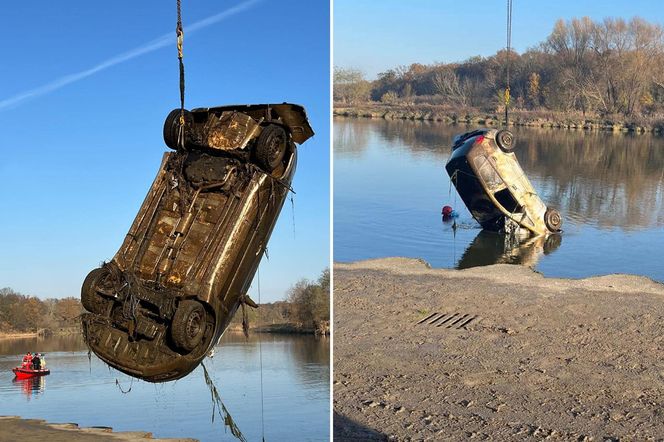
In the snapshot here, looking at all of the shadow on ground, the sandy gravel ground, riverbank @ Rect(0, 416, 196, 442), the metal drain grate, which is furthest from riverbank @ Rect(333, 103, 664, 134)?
the shadow on ground

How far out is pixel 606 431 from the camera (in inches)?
259

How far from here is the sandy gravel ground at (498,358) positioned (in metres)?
6.78

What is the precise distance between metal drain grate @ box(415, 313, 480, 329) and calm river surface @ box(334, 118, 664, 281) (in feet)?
18.5

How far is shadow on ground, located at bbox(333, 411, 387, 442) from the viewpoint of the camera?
648 centimetres

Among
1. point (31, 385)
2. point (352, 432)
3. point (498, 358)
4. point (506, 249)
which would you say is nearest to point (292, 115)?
point (352, 432)

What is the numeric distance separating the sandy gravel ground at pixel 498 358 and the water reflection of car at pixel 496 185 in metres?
6.24

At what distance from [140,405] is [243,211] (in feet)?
66.4

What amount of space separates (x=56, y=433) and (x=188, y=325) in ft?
43.1

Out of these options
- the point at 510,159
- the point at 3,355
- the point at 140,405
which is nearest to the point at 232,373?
the point at 140,405

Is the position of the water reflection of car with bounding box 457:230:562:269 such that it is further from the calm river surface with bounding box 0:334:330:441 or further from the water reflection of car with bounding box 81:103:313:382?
the water reflection of car with bounding box 81:103:313:382

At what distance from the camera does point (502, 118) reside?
185 feet

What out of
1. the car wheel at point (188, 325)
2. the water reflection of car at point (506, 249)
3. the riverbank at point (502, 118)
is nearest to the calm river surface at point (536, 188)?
the water reflection of car at point (506, 249)

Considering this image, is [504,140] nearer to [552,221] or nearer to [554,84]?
[552,221]

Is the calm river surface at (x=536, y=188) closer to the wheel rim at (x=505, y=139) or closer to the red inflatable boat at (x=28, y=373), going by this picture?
the wheel rim at (x=505, y=139)
